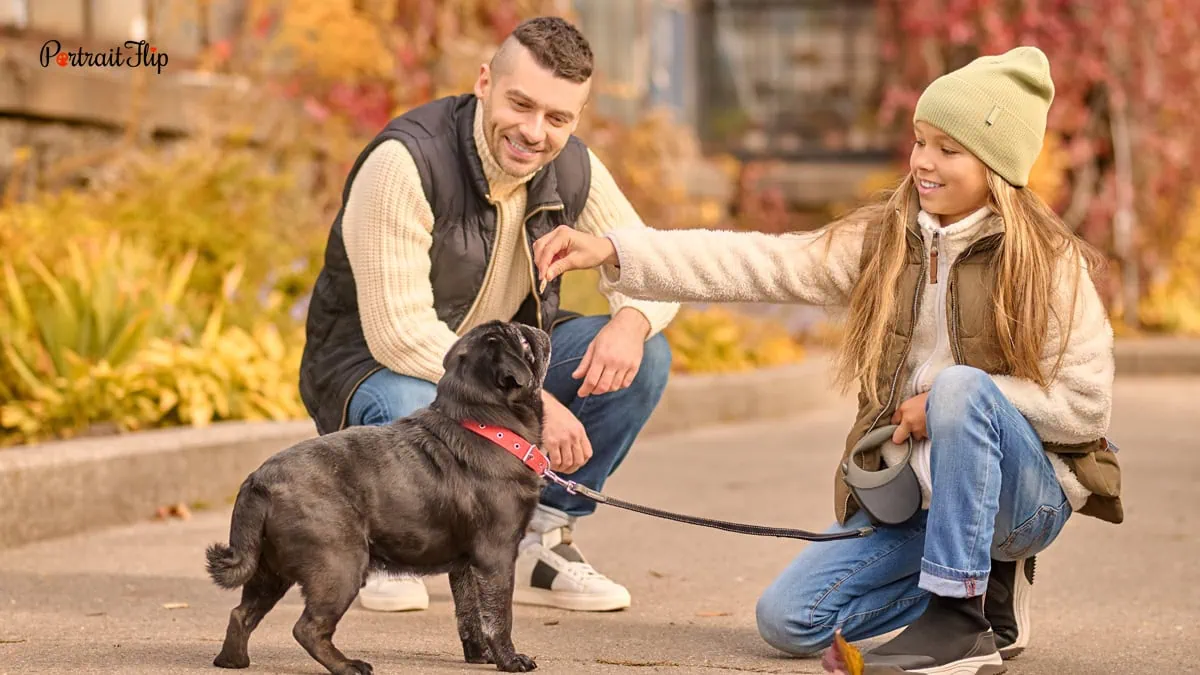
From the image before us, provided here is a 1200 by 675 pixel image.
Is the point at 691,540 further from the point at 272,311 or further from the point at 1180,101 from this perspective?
the point at 1180,101

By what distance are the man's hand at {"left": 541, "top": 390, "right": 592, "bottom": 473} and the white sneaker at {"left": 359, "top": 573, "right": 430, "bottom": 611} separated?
2.01 feet

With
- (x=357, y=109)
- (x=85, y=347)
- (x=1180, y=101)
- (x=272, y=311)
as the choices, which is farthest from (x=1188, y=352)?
(x=85, y=347)

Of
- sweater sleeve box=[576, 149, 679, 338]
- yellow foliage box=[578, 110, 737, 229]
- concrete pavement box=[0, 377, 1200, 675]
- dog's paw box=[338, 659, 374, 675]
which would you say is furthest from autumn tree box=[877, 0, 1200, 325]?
dog's paw box=[338, 659, 374, 675]

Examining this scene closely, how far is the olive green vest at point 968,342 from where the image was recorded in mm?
3846

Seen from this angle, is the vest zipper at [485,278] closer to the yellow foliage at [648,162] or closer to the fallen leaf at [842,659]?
the fallen leaf at [842,659]

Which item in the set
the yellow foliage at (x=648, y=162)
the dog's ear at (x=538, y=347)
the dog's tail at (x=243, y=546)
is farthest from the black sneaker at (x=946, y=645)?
the yellow foliage at (x=648, y=162)

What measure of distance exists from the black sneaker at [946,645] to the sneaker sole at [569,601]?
3.32ft

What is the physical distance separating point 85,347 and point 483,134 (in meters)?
2.76

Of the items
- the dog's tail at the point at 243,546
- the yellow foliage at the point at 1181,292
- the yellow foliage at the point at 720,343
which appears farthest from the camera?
the yellow foliage at the point at 1181,292

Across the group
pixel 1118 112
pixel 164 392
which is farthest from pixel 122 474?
pixel 1118 112

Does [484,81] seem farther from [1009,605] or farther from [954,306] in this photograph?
[1009,605]

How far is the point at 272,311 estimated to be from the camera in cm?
766

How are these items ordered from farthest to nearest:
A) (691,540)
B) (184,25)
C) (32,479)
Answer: (184,25)
(691,540)
(32,479)

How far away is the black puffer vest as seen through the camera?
14.7ft
